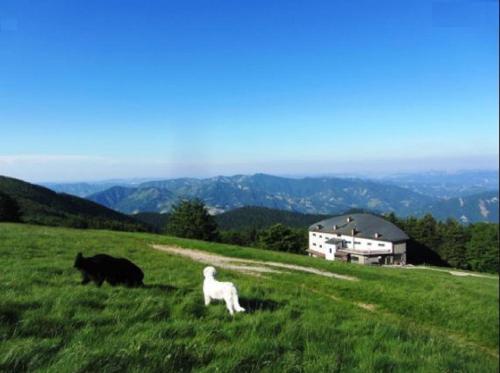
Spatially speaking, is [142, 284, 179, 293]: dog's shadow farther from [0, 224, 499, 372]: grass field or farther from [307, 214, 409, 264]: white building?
[307, 214, 409, 264]: white building

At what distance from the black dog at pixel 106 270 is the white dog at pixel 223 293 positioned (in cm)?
156

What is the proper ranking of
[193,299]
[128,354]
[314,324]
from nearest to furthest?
[128,354]
[314,324]
[193,299]

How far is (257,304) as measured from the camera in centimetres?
625

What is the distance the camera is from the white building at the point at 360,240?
69062mm

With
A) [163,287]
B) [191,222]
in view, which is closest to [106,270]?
[163,287]

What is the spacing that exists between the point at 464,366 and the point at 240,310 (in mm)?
2884

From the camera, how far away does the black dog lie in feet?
19.4

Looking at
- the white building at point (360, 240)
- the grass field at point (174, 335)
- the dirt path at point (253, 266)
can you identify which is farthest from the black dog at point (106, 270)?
the white building at point (360, 240)

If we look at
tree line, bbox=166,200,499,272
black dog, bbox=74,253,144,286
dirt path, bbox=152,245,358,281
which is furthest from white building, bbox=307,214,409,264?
black dog, bbox=74,253,144,286

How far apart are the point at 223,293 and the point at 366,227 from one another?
243ft

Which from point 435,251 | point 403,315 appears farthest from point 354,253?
point 403,315

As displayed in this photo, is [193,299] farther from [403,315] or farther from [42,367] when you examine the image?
[403,315]

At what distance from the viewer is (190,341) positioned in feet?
12.6

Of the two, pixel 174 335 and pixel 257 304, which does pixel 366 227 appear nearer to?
pixel 257 304
